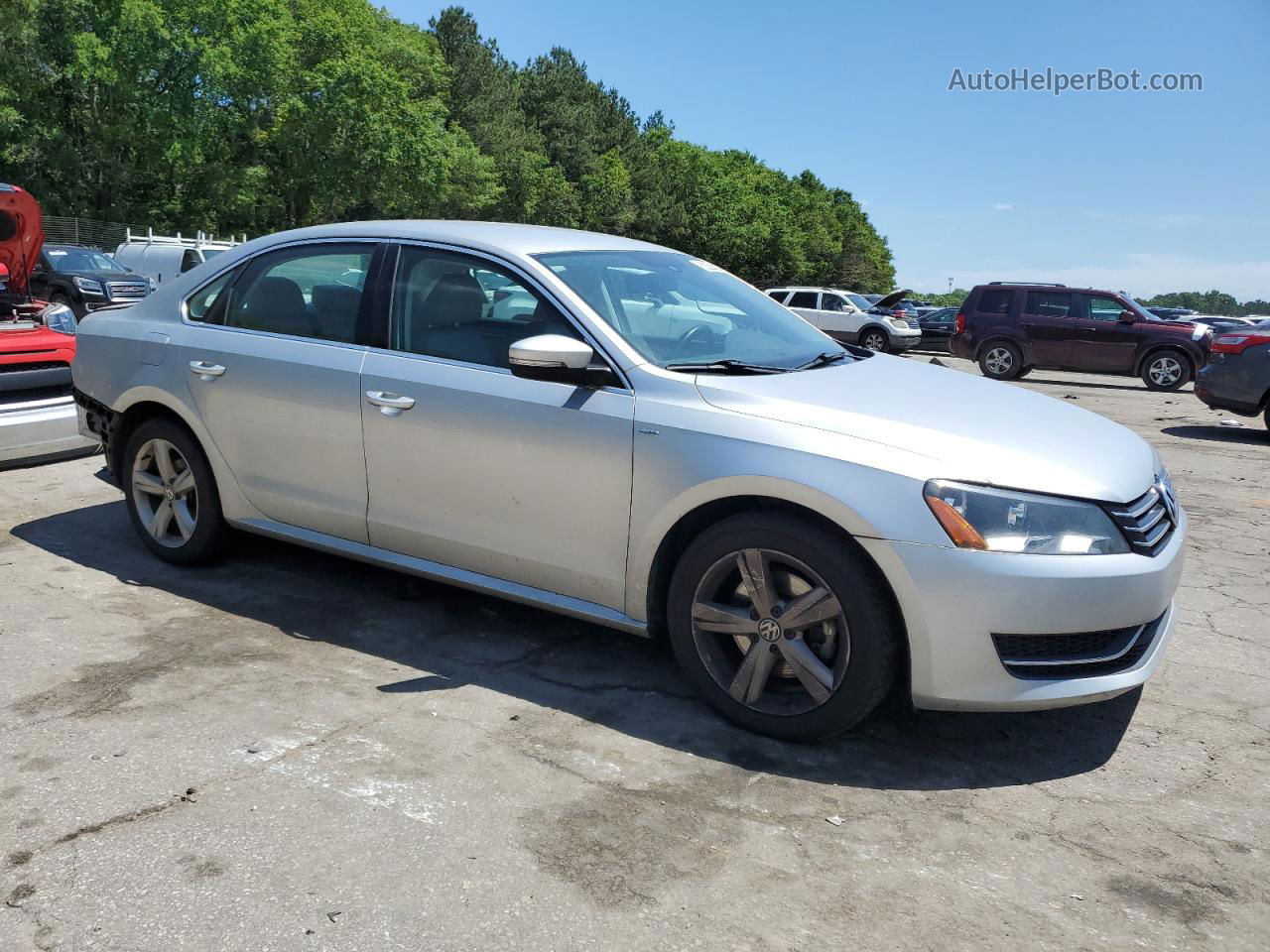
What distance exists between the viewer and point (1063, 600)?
3182mm

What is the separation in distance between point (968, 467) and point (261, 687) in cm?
248

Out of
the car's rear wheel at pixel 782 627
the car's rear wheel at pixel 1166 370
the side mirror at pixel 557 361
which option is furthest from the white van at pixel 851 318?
the car's rear wheel at pixel 782 627

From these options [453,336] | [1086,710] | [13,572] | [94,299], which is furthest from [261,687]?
[94,299]

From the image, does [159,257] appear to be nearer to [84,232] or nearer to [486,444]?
[84,232]

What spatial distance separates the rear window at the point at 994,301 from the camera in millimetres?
20938

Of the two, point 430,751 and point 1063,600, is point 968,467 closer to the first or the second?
point 1063,600

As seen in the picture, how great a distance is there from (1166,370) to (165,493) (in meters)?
19.1

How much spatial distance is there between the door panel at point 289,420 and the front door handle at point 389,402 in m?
0.08

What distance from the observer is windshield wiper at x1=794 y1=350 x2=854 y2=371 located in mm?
4137

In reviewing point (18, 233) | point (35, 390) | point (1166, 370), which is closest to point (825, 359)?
point (35, 390)

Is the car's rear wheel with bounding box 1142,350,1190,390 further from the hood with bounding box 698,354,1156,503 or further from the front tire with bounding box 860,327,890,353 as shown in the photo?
the hood with bounding box 698,354,1156,503

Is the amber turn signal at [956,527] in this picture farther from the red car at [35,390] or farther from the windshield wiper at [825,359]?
the red car at [35,390]

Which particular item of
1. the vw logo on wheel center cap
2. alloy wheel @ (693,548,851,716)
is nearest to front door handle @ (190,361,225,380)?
alloy wheel @ (693,548,851,716)

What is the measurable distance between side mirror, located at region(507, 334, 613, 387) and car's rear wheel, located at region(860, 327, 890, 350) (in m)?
25.2
